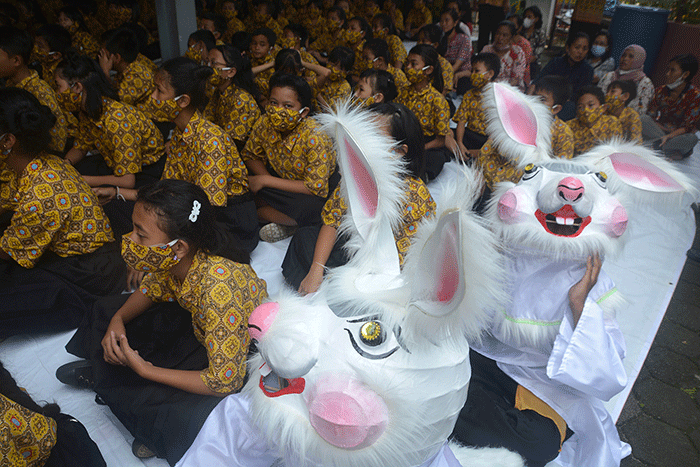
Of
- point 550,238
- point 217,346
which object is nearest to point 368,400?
point 217,346

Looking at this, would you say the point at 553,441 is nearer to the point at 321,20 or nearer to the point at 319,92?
the point at 319,92

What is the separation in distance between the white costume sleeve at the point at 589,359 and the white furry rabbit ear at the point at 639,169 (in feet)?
1.35

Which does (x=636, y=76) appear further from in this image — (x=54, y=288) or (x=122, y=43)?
(x=54, y=288)


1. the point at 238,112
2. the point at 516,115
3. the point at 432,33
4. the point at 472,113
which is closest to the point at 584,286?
the point at 516,115

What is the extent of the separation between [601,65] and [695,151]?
1322mm

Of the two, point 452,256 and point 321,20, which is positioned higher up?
point 452,256

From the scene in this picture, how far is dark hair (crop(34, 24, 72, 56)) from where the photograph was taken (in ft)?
13.1

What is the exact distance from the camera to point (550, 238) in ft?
4.68

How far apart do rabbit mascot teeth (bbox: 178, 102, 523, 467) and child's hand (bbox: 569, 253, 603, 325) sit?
1.83 feet

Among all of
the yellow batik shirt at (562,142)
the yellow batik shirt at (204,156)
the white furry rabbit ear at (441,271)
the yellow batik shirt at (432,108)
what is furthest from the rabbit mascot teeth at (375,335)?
the yellow batik shirt at (432,108)

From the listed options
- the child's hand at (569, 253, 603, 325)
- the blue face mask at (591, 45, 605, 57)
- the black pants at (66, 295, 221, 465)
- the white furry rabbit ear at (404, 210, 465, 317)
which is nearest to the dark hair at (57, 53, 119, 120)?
the black pants at (66, 295, 221, 465)

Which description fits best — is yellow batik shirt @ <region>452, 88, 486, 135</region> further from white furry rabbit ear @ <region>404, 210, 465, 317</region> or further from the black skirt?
white furry rabbit ear @ <region>404, 210, 465, 317</region>

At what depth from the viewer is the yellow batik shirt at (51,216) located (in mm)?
1987

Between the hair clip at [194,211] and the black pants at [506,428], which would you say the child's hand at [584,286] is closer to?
the black pants at [506,428]
